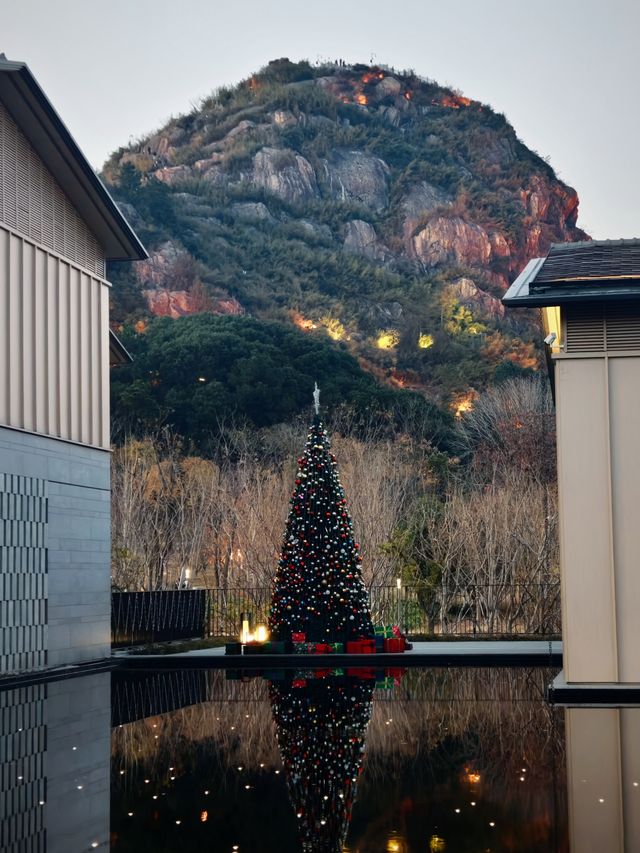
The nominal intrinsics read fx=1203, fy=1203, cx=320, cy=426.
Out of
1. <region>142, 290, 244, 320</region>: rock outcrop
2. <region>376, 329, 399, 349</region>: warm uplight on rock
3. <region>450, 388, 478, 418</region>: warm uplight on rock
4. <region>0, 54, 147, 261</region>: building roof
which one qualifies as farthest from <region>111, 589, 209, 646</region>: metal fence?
<region>376, 329, 399, 349</region>: warm uplight on rock

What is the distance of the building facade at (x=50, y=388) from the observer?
18.8 meters

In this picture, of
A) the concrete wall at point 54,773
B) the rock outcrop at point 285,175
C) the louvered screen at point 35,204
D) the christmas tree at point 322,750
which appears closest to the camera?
the concrete wall at point 54,773

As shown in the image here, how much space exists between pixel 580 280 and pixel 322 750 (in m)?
6.63

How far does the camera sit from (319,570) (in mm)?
20953

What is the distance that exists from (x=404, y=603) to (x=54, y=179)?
12.7m

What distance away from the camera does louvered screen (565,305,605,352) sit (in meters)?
14.6

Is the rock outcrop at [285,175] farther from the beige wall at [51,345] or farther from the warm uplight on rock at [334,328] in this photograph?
the beige wall at [51,345]

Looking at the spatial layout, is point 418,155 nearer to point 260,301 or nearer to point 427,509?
point 260,301

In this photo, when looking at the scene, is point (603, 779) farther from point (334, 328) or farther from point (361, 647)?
point (334, 328)

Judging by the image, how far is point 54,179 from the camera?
2083 centimetres

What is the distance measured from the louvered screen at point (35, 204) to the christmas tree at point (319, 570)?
561cm

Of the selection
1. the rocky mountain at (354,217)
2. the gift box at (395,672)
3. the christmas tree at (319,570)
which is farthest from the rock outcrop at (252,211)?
A: the gift box at (395,672)

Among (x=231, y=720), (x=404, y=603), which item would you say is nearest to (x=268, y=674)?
(x=231, y=720)

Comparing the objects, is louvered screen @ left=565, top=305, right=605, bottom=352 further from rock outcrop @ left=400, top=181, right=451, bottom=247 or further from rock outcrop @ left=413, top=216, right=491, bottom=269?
rock outcrop @ left=400, top=181, right=451, bottom=247
